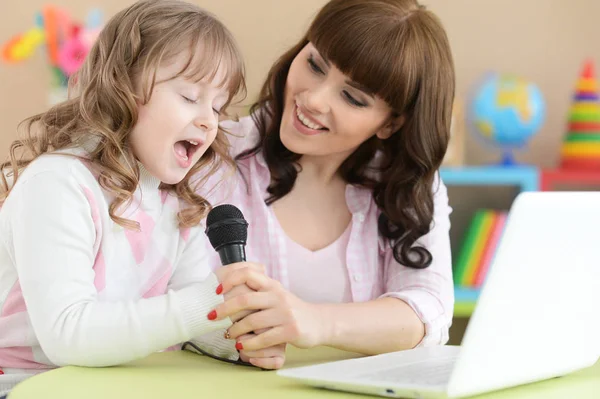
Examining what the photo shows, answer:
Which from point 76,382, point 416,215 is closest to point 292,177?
point 416,215

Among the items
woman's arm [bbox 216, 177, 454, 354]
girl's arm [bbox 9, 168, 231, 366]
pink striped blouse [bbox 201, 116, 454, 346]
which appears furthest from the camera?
pink striped blouse [bbox 201, 116, 454, 346]

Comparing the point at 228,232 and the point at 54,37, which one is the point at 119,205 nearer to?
the point at 228,232

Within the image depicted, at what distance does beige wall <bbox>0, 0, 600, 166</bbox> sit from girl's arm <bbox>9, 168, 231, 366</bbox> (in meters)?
2.01

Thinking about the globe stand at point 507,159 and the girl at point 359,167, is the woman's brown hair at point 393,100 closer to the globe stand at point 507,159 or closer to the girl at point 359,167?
the girl at point 359,167

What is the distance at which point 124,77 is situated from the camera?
119 centimetres

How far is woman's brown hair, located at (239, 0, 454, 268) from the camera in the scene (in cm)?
152

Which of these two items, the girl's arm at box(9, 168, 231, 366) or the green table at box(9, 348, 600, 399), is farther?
the girl's arm at box(9, 168, 231, 366)

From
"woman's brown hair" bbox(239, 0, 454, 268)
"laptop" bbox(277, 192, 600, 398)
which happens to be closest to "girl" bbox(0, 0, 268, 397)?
"laptop" bbox(277, 192, 600, 398)

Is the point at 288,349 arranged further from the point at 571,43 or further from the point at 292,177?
the point at 571,43

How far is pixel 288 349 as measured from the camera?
131 centimetres

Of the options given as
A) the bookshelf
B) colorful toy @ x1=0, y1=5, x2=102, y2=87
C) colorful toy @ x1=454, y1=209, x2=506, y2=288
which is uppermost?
colorful toy @ x1=0, y1=5, x2=102, y2=87

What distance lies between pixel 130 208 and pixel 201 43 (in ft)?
0.87

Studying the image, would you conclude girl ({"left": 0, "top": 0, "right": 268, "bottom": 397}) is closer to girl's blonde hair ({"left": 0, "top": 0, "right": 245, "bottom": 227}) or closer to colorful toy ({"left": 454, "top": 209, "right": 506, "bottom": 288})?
girl's blonde hair ({"left": 0, "top": 0, "right": 245, "bottom": 227})

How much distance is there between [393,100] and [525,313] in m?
0.80
